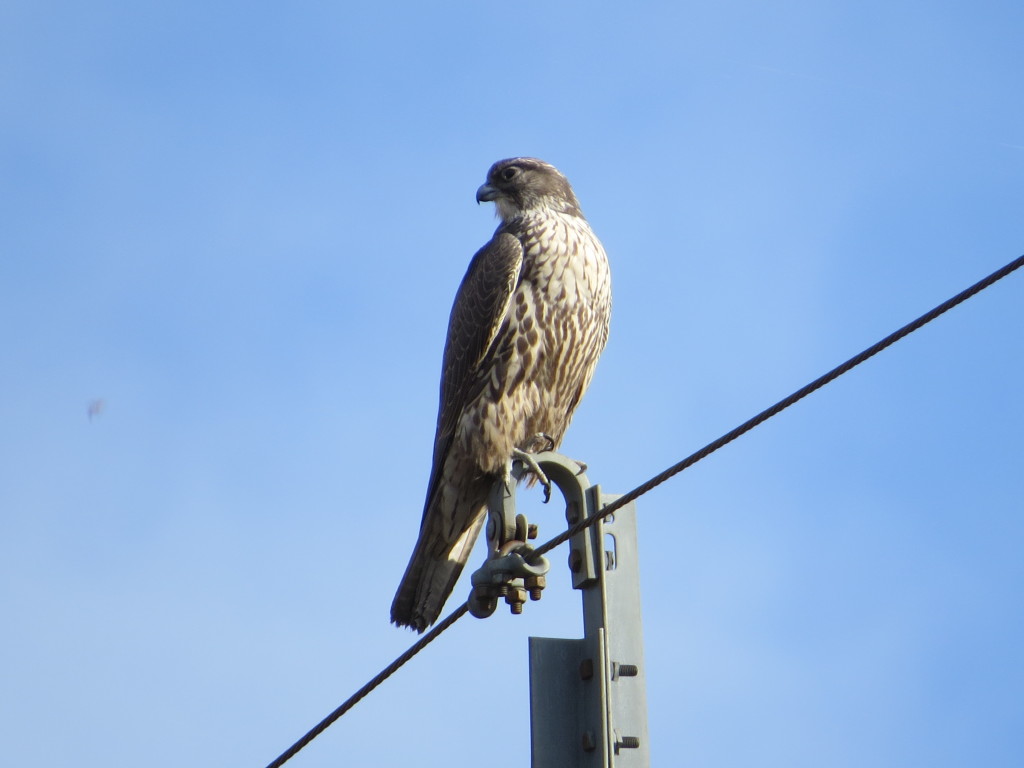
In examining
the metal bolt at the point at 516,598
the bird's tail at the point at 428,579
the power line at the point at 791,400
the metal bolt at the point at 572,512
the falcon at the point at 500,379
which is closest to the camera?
the power line at the point at 791,400

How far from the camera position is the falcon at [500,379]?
5.46 metres

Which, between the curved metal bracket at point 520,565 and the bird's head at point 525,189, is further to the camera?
the bird's head at point 525,189

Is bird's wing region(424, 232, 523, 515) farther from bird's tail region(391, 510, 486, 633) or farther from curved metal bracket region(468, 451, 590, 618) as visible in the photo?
curved metal bracket region(468, 451, 590, 618)

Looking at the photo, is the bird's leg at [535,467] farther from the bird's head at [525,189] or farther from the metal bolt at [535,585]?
the bird's head at [525,189]

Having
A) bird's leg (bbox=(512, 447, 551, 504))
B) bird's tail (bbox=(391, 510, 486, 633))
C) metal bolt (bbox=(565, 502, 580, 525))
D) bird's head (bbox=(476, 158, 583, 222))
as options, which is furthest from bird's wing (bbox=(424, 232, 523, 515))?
metal bolt (bbox=(565, 502, 580, 525))

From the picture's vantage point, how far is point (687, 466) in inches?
122

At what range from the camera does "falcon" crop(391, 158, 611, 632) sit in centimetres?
546

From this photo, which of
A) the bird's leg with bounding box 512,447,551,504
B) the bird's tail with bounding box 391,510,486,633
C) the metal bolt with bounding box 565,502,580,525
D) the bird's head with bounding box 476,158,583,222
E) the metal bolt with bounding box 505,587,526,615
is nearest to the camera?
the metal bolt with bounding box 565,502,580,525

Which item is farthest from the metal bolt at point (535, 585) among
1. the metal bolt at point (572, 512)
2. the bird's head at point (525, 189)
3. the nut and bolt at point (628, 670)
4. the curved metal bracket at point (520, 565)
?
the bird's head at point (525, 189)

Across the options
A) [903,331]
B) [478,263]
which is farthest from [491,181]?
[903,331]

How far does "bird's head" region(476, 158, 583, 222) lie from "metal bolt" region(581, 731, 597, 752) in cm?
355

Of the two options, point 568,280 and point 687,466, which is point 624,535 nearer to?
point 687,466

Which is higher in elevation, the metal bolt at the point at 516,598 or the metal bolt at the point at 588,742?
the metal bolt at the point at 516,598

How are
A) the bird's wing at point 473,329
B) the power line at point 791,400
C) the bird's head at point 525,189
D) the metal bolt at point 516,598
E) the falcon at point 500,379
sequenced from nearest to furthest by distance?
the power line at point 791,400 < the metal bolt at point 516,598 < the falcon at point 500,379 < the bird's wing at point 473,329 < the bird's head at point 525,189
